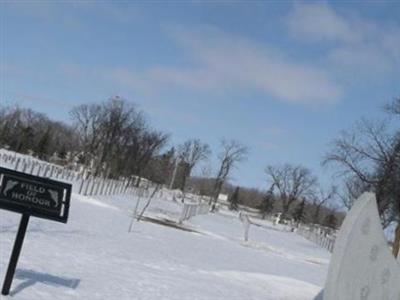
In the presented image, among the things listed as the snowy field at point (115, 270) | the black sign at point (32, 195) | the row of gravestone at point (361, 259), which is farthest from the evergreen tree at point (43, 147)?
the row of gravestone at point (361, 259)

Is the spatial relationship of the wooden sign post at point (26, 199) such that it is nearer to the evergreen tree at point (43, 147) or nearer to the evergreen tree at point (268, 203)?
the evergreen tree at point (43, 147)

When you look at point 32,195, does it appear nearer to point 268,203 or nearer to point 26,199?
point 26,199

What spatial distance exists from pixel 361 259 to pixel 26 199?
4.23 metres

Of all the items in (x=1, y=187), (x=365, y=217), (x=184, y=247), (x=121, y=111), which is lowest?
(x=184, y=247)

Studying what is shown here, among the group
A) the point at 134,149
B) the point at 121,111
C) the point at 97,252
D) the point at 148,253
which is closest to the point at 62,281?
the point at 97,252

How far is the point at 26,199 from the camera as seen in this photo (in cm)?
824

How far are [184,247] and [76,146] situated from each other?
98129 millimetres

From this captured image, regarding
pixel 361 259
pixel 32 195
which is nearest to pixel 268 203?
pixel 32 195

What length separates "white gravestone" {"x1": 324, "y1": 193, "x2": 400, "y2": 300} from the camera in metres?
6.99

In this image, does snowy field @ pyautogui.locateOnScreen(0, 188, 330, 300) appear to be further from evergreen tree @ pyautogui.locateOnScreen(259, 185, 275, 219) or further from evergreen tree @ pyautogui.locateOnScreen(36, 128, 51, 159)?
evergreen tree @ pyautogui.locateOnScreen(259, 185, 275, 219)

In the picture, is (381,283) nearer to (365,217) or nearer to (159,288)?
(365,217)

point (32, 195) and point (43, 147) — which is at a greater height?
point (43, 147)

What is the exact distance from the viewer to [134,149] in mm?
96500

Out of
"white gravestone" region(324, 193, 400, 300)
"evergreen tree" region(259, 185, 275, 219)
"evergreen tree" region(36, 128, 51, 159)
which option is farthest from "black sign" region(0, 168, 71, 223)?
"evergreen tree" region(259, 185, 275, 219)
